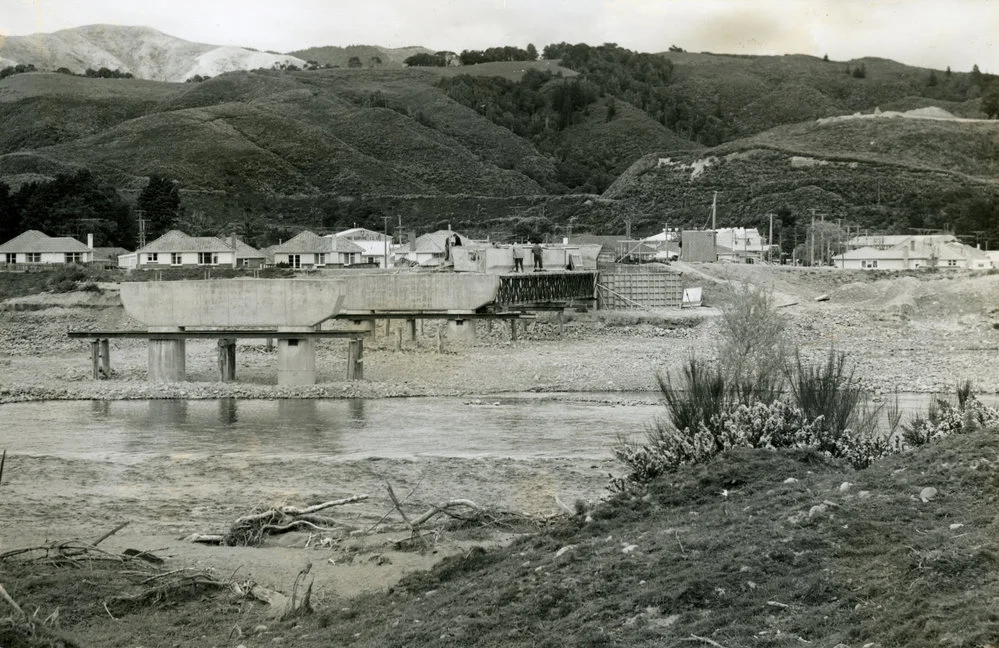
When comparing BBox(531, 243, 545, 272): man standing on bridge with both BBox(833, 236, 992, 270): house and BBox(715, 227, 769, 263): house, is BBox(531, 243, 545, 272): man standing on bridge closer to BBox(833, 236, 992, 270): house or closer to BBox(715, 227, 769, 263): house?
BBox(715, 227, 769, 263): house

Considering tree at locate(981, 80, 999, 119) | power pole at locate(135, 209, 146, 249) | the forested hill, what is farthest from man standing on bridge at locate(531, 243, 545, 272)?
tree at locate(981, 80, 999, 119)

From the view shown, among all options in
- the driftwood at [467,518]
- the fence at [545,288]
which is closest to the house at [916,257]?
the fence at [545,288]

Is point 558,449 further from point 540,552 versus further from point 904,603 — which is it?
point 904,603

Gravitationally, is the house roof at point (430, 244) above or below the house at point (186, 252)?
above

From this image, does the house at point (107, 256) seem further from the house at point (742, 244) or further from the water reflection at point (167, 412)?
the water reflection at point (167, 412)

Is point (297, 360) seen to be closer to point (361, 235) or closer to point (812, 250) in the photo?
point (812, 250)

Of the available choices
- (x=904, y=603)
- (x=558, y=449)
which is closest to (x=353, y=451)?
(x=558, y=449)

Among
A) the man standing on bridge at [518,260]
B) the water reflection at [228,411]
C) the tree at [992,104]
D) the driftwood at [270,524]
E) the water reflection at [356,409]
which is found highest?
the tree at [992,104]
